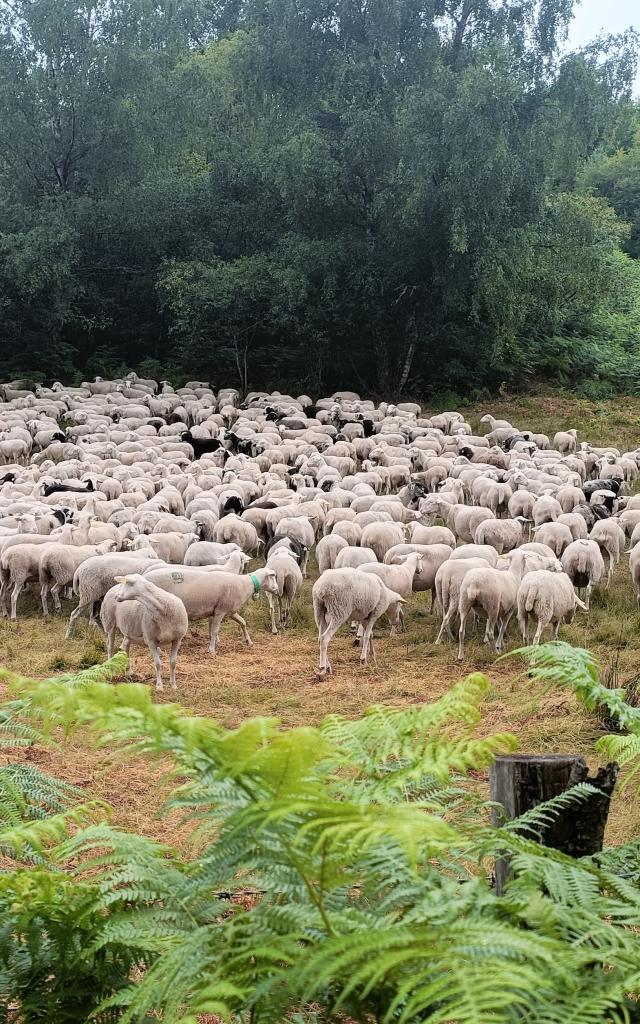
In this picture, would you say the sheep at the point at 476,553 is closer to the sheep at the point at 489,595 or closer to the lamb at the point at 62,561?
the sheep at the point at 489,595

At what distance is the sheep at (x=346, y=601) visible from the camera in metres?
10.6

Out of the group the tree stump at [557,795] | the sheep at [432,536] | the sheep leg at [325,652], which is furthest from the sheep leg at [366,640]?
the tree stump at [557,795]

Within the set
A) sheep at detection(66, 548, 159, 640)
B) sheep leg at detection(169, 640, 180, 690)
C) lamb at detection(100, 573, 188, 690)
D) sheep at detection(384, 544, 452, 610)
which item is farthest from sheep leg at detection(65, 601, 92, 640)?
sheep at detection(384, 544, 452, 610)

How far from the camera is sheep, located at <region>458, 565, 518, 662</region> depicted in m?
10.8

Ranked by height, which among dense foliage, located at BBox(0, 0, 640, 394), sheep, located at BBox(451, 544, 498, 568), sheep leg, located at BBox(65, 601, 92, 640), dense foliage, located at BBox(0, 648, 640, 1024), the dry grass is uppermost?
dense foliage, located at BBox(0, 0, 640, 394)

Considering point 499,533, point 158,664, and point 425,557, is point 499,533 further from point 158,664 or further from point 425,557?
point 158,664

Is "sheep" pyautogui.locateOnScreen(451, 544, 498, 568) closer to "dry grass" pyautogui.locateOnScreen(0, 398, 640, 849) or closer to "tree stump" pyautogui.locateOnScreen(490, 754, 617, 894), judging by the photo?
"dry grass" pyautogui.locateOnScreen(0, 398, 640, 849)

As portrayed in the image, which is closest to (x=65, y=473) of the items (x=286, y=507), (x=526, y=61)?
(x=286, y=507)

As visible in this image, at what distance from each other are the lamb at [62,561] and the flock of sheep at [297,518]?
0.07 ft

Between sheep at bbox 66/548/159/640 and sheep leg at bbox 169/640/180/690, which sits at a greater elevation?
sheep at bbox 66/548/159/640

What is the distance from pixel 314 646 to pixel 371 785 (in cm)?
890

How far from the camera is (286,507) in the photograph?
15.2 m

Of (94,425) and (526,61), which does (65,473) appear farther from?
(526,61)

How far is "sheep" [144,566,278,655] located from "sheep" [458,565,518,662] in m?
2.44
